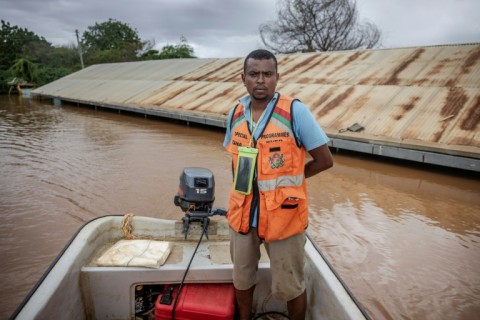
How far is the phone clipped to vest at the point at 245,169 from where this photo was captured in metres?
1.85

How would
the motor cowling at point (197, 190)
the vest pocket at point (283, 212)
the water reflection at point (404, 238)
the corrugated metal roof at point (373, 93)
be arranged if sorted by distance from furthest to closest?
the corrugated metal roof at point (373, 93)
the water reflection at point (404, 238)
the motor cowling at point (197, 190)
the vest pocket at point (283, 212)

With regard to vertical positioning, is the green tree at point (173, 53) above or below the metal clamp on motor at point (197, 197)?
above

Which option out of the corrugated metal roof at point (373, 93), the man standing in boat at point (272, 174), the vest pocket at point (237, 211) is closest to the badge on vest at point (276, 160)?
the man standing in boat at point (272, 174)

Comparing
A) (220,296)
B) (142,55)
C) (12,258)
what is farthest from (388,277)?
(142,55)

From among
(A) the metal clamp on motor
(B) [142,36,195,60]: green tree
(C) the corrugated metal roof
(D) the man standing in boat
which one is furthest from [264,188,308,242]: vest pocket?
(B) [142,36,195,60]: green tree

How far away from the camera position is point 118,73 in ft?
72.0

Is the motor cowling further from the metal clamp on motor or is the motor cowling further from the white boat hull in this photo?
the white boat hull

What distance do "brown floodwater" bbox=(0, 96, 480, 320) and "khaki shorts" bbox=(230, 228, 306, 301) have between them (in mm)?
1549

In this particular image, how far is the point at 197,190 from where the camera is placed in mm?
2811

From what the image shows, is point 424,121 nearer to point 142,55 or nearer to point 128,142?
point 128,142

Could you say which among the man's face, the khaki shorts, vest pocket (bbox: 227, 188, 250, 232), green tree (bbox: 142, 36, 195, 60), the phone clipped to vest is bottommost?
the khaki shorts

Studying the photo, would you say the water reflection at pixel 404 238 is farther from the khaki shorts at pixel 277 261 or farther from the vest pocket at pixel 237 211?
the vest pocket at pixel 237 211

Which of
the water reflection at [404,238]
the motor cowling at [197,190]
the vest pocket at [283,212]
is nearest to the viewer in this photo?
the vest pocket at [283,212]

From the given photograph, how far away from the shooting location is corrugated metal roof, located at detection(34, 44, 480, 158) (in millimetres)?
7160
